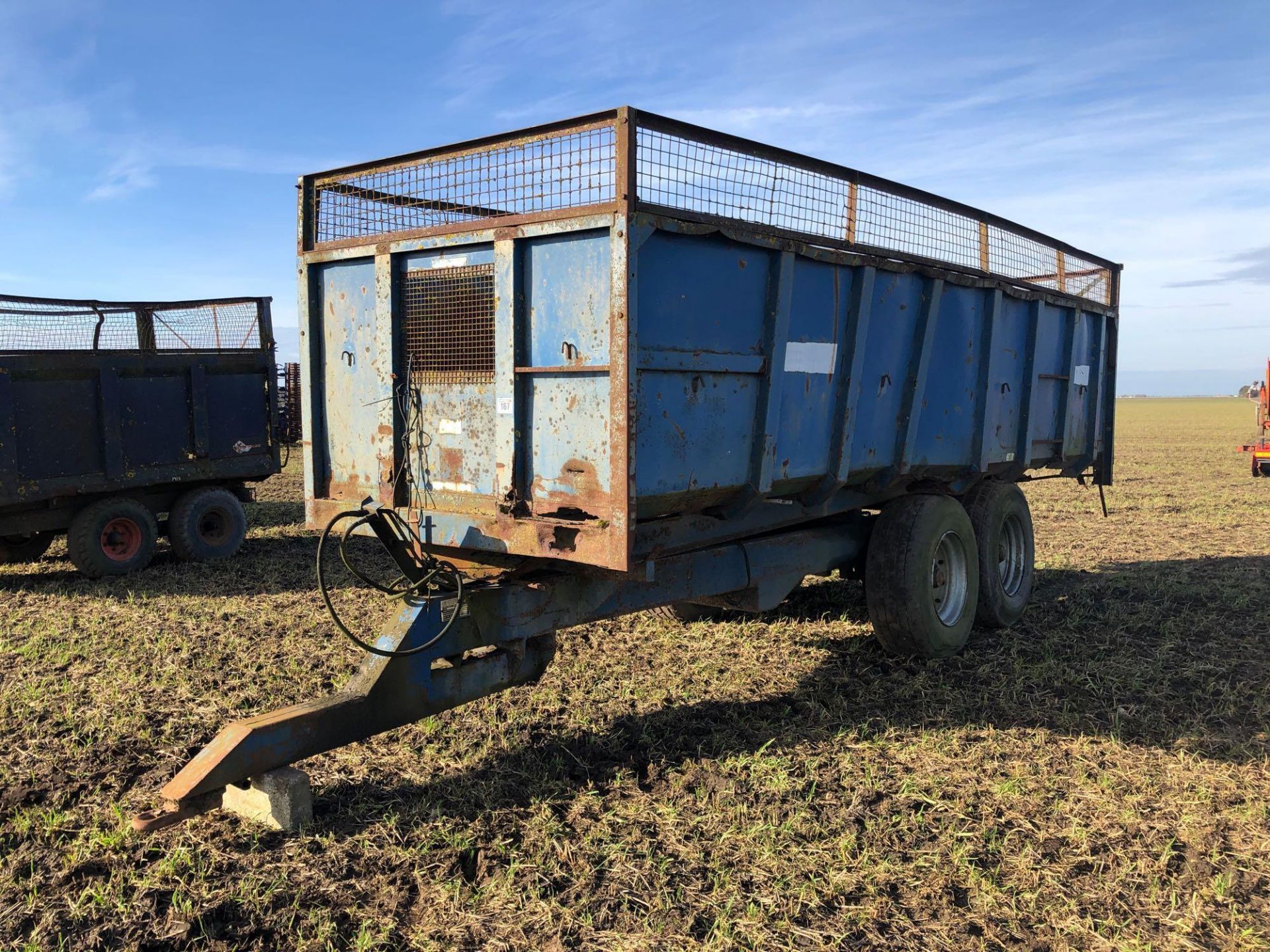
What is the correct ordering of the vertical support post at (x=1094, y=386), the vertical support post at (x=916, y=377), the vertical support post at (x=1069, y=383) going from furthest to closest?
the vertical support post at (x=1094, y=386), the vertical support post at (x=1069, y=383), the vertical support post at (x=916, y=377)

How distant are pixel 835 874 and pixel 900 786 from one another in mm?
863

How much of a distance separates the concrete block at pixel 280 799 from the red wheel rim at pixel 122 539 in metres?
5.87

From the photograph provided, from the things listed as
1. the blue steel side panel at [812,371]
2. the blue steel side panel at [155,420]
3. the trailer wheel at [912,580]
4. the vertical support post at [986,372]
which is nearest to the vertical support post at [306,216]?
the blue steel side panel at [812,371]

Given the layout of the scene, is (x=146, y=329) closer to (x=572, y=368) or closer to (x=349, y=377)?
(x=349, y=377)

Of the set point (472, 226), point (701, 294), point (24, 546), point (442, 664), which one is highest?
point (472, 226)

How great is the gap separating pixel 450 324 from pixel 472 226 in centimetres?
45

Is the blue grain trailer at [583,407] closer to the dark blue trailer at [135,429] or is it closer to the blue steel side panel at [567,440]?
the blue steel side panel at [567,440]

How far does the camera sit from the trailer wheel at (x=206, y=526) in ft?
29.9

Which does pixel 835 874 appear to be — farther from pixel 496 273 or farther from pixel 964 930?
pixel 496 273

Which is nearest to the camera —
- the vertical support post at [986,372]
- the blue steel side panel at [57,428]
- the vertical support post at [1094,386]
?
the vertical support post at [986,372]

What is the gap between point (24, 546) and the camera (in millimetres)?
8883

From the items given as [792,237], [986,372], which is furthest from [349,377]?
[986,372]

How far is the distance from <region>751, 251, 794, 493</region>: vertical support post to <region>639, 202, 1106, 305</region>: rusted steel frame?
0.17 m

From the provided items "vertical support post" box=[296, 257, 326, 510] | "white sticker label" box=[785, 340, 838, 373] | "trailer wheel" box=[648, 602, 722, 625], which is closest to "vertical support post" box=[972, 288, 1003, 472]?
"white sticker label" box=[785, 340, 838, 373]
